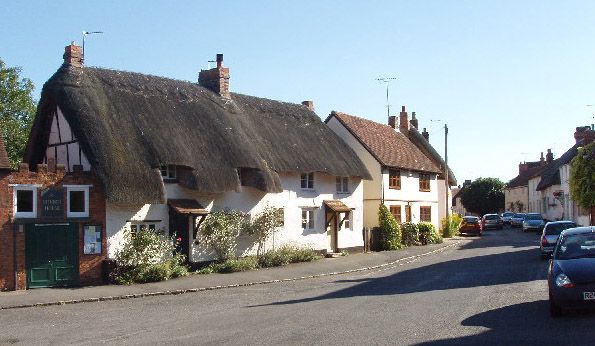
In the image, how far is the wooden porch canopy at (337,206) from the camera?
107ft

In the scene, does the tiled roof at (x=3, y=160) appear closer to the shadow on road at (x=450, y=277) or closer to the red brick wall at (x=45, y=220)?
the red brick wall at (x=45, y=220)

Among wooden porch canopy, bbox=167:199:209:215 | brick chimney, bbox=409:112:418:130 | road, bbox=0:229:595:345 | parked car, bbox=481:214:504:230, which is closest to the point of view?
road, bbox=0:229:595:345

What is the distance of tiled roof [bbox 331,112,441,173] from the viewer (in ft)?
133

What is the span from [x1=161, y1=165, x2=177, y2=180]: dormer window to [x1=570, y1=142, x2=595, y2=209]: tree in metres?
22.3

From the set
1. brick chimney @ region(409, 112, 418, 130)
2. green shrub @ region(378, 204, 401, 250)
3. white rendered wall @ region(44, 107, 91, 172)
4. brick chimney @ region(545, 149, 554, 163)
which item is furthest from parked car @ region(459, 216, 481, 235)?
brick chimney @ region(545, 149, 554, 163)

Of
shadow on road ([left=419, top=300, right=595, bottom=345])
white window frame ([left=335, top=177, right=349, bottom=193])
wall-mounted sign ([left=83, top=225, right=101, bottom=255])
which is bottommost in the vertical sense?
shadow on road ([left=419, top=300, right=595, bottom=345])

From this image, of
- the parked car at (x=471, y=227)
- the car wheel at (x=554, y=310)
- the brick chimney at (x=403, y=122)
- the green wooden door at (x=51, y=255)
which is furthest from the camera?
the brick chimney at (x=403, y=122)

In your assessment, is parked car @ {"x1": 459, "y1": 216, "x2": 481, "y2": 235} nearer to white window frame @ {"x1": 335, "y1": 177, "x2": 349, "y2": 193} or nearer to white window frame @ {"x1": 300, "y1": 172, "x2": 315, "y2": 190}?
white window frame @ {"x1": 335, "y1": 177, "x2": 349, "y2": 193}

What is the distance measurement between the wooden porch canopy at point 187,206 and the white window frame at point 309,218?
293 inches

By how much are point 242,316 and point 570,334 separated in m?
6.90

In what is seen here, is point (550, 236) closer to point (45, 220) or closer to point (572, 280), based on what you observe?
point (572, 280)

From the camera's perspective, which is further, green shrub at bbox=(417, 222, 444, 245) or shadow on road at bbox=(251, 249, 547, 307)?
green shrub at bbox=(417, 222, 444, 245)

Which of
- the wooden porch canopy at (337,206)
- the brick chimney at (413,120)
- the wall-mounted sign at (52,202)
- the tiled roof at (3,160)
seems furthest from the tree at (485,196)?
the tiled roof at (3,160)

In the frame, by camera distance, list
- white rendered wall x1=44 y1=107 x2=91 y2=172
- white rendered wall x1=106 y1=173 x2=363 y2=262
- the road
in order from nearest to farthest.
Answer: the road → white rendered wall x1=106 y1=173 x2=363 y2=262 → white rendered wall x1=44 y1=107 x2=91 y2=172
